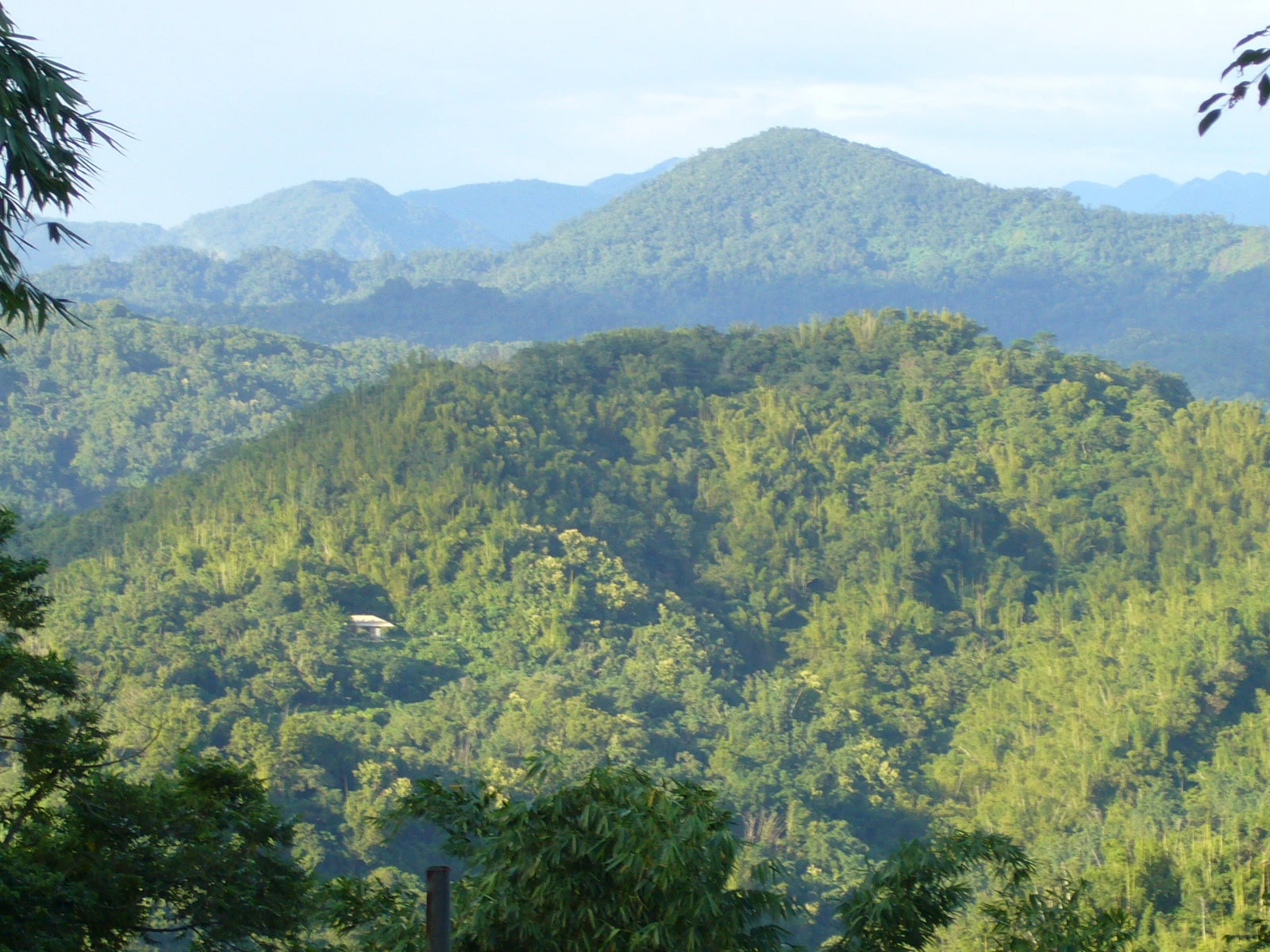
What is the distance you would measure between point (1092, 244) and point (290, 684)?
4940 inches

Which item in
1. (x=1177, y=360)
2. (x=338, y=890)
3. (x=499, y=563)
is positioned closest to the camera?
(x=338, y=890)

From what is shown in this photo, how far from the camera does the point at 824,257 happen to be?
150125 mm

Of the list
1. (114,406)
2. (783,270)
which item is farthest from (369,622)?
(783,270)

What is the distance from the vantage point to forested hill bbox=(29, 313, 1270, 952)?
3048 cm

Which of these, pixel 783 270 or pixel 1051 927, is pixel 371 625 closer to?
pixel 1051 927

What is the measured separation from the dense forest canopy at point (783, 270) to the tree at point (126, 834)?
106716mm

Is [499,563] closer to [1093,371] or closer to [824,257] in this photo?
[1093,371]

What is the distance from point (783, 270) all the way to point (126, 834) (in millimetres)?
146650

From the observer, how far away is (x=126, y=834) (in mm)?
8055

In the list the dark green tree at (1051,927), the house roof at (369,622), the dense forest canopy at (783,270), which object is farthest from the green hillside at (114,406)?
the dark green tree at (1051,927)

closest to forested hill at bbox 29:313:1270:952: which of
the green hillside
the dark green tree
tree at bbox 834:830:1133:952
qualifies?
the dark green tree

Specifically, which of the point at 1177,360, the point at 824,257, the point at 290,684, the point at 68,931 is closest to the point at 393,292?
the point at 824,257

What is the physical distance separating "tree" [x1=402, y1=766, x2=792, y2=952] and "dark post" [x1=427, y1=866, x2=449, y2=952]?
1059mm

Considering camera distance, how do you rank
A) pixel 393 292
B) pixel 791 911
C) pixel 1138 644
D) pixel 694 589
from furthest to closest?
pixel 393 292 < pixel 694 589 < pixel 1138 644 < pixel 791 911
